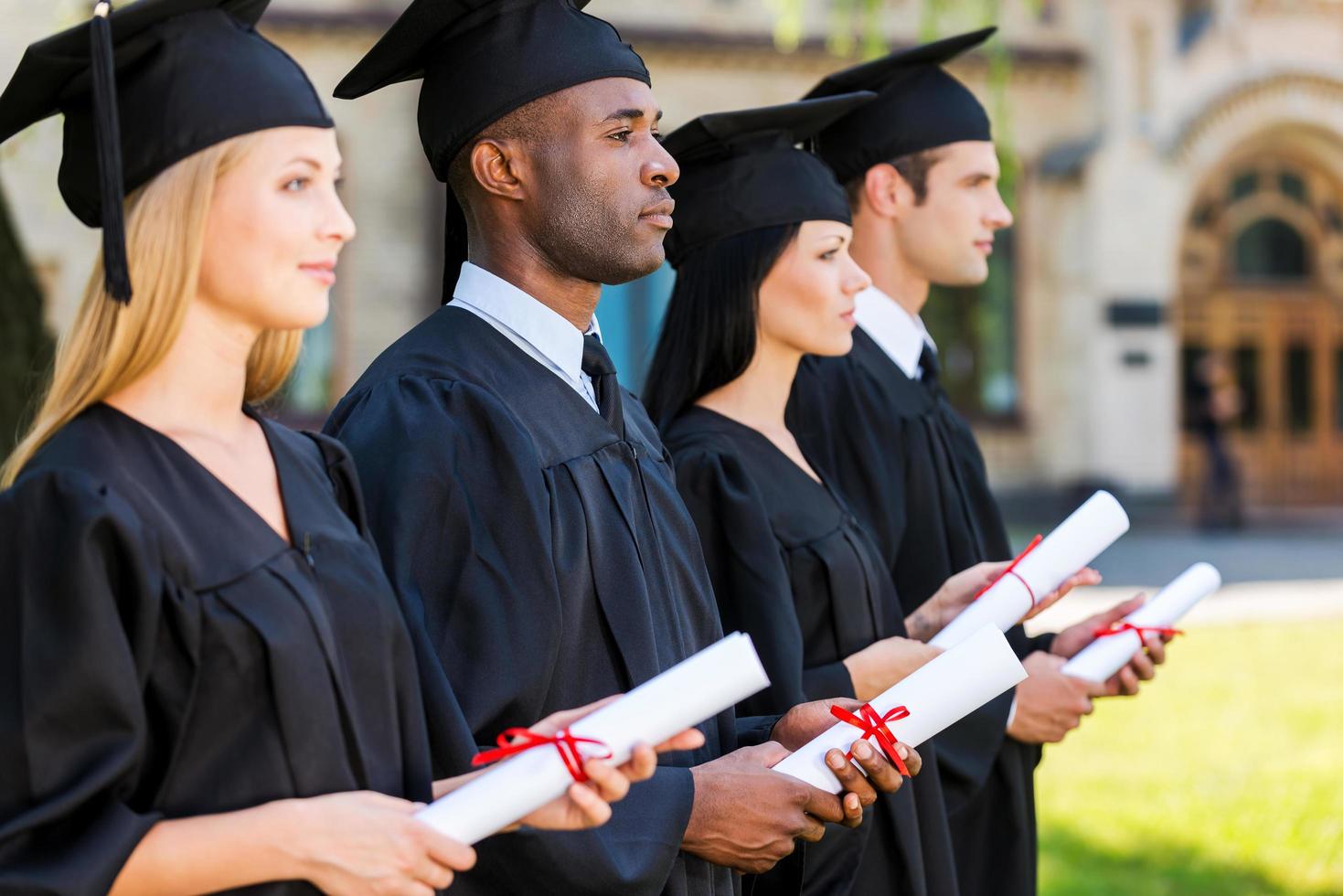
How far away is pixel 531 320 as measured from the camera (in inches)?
103

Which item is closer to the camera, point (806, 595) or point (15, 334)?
point (806, 595)

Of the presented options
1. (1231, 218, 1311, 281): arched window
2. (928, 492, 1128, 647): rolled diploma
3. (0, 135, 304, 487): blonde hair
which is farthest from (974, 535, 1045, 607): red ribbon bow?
(1231, 218, 1311, 281): arched window

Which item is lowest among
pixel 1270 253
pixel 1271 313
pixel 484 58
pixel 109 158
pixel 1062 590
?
pixel 1271 313

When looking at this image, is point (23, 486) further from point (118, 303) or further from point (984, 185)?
point (984, 185)

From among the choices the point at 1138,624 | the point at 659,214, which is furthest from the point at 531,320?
the point at 1138,624

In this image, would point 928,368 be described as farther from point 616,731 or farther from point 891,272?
point 616,731

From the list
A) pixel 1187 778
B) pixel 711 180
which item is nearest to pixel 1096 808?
pixel 1187 778

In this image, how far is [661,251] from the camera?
269 centimetres

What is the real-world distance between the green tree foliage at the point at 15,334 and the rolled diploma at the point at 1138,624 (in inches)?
140

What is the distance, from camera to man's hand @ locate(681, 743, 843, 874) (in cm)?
242

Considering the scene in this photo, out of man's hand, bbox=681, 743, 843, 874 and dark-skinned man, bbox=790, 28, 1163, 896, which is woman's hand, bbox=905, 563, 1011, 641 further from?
man's hand, bbox=681, 743, 843, 874

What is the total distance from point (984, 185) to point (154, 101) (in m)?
2.60

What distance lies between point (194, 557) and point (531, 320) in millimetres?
881

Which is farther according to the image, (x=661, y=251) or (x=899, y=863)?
(x=899, y=863)
